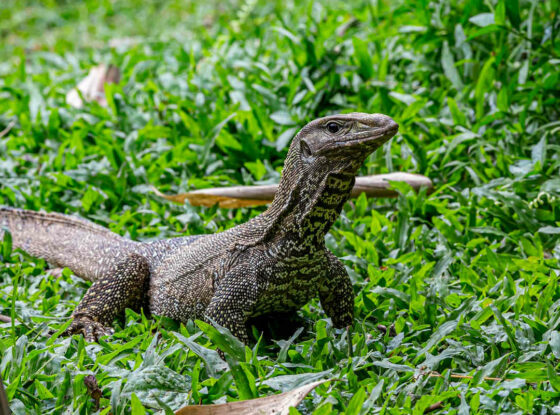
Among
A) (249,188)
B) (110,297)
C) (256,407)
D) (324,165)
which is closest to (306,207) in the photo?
(324,165)

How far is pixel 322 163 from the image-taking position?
390 cm

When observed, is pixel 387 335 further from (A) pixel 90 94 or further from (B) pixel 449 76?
(A) pixel 90 94

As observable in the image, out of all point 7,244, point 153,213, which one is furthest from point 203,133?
point 7,244

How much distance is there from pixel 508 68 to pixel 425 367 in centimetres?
382

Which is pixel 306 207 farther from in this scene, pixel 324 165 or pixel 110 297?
pixel 110 297

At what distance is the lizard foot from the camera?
4270mm

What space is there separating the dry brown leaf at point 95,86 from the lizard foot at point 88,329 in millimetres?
4003

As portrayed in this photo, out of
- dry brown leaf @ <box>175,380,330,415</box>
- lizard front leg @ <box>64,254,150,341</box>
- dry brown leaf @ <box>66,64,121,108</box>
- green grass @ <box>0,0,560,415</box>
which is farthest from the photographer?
dry brown leaf @ <box>66,64,121,108</box>

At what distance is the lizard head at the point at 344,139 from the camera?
12.2ft

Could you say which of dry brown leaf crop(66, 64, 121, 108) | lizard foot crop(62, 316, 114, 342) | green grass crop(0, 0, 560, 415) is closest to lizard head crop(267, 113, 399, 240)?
green grass crop(0, 0, 560, 415)

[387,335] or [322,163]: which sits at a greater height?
[322,163]

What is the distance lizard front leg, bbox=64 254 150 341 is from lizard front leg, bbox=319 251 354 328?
4.04 ft

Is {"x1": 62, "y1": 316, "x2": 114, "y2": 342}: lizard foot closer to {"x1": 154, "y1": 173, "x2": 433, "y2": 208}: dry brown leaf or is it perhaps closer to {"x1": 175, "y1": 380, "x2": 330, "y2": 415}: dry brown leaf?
{"x1": 175, "y1": 380, "x2": 330, "y2": 415}: dry brown leaf

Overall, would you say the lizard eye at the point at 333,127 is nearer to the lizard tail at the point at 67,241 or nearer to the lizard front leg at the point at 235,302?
the lizard front leg at the point at 235,302
